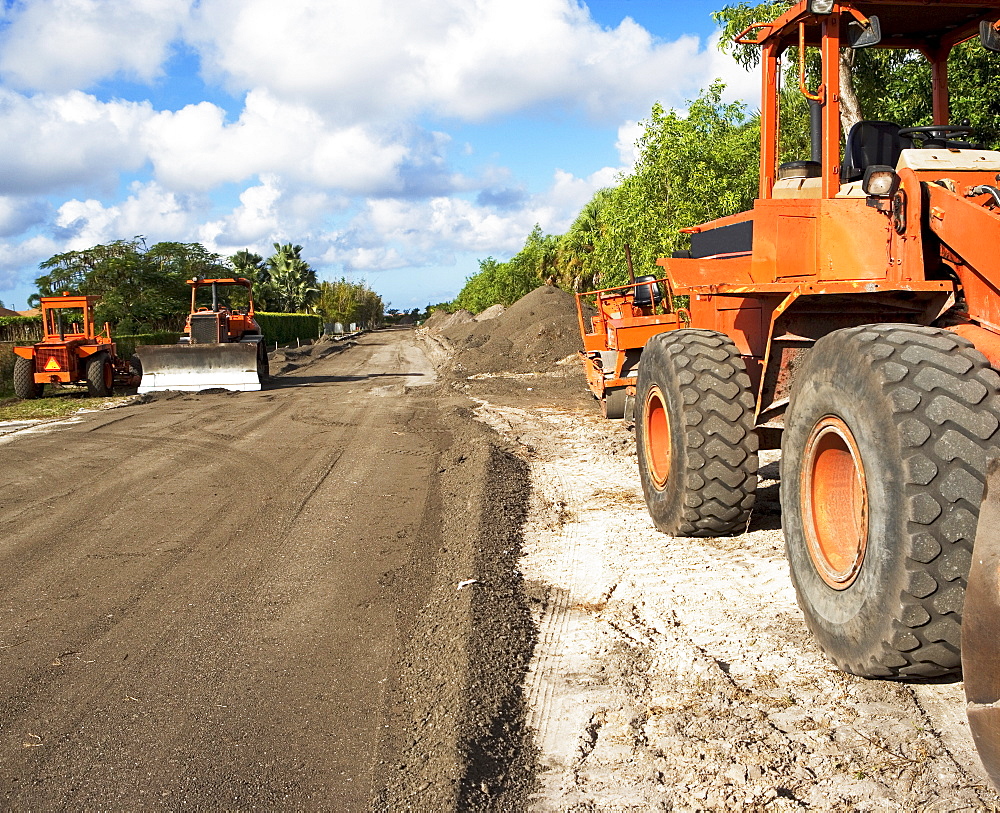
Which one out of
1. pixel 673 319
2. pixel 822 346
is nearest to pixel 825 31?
pixel 822 346

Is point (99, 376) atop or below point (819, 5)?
below

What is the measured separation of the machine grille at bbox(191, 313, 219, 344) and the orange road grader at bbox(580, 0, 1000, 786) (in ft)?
54.8

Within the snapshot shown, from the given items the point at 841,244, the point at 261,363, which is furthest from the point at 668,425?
the point at 261,363

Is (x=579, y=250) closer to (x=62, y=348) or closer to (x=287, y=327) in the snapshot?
(x=287, y=327)

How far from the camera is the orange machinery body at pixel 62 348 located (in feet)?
65.6

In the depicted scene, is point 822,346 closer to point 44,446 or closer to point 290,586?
point 290,586

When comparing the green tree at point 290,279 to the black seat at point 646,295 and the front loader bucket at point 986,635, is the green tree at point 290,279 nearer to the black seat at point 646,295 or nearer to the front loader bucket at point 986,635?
the black seat at point 646,295

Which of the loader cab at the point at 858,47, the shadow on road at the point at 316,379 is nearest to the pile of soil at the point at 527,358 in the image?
the shadow on road at the point at 316,379

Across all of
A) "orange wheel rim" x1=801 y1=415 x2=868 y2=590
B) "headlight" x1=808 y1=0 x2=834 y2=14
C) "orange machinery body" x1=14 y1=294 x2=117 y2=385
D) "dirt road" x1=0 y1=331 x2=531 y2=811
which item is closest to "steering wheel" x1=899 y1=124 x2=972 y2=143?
"headlight" x1=808 y1=0 x2=834 y2=14

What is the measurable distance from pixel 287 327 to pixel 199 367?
124ft

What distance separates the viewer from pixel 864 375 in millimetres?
3406

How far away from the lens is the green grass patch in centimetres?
1661

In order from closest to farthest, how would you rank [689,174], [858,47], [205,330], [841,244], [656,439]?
[841,244] < [858,47] < [656,439] < [689,174] < [205,330]

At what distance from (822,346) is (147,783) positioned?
3.18 meters
